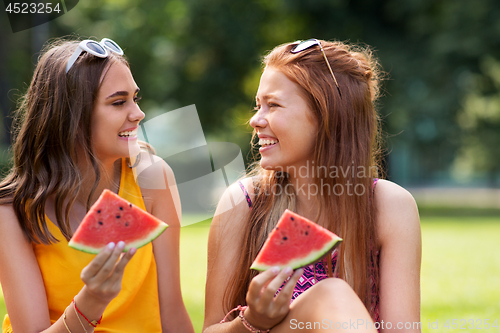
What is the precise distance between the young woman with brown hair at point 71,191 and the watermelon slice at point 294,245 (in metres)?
A: 0.95

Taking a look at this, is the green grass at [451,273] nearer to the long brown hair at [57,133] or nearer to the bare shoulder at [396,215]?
the bare shoulder at [396,215]

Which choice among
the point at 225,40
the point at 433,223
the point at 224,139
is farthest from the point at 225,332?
the point at 224,139

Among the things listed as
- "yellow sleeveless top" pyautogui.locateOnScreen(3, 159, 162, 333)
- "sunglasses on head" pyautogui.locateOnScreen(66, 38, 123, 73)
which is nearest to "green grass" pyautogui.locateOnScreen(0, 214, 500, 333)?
"yellow sleeveless top" pyautogui.locateOnScreen(3, 159, 162, 333)

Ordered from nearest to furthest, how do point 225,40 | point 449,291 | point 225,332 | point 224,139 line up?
point 225,332
point 449,291
point 225,40
point 224,139

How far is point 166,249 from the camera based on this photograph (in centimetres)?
336

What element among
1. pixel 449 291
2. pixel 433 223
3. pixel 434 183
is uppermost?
pixel 449 291

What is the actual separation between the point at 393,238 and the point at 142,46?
72.4 ft

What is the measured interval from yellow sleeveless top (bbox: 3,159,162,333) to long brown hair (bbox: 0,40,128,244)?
0.13 m

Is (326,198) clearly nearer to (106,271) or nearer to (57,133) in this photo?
(106,271)

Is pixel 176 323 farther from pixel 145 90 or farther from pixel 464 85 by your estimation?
pixel 145 90

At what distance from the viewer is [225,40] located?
2069 centimetres

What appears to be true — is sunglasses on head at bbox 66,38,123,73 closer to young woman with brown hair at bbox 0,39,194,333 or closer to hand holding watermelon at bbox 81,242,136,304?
young woman with brown hair at bbox 0,39,194,333

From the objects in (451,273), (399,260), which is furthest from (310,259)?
(451,273)

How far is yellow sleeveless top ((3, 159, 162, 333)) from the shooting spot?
2.96 meters
